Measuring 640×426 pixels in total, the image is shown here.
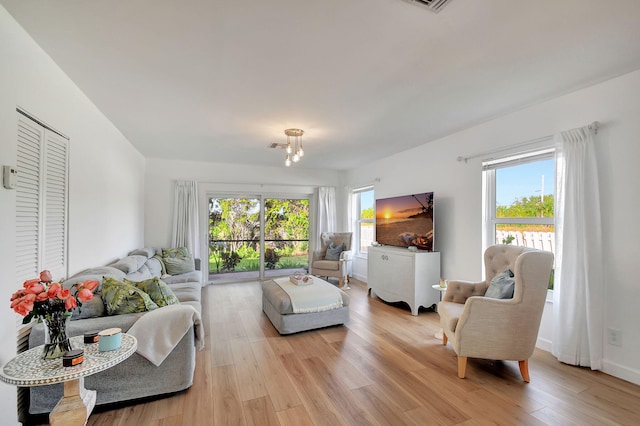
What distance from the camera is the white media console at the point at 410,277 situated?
3918 mm

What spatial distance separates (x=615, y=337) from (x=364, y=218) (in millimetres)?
4256

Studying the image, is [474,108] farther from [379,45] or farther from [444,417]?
[444,417]

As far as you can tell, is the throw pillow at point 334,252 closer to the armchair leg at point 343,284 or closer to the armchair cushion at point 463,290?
the armchair leg at point 343,284

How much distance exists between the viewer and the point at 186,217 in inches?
212

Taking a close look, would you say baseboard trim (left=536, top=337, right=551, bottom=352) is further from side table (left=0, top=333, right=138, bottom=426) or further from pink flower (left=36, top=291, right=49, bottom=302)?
pink flower (left=36, top=291, right=49, bottom=302)

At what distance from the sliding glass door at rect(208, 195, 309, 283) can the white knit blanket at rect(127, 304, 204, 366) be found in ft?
12.6

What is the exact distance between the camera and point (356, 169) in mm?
6340

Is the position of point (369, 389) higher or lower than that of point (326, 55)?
lower

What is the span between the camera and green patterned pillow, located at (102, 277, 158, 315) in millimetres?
2113

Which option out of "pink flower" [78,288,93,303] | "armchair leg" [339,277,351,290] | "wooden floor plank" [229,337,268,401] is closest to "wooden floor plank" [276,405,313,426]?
"wooden floor plank" [229,337,268,401]

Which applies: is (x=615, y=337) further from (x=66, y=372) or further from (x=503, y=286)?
(x=66, y=372)

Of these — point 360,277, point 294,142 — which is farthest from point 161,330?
point 360,277

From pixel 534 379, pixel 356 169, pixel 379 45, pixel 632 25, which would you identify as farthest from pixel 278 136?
pixel 534 379

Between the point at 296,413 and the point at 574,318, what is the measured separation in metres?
2.47
